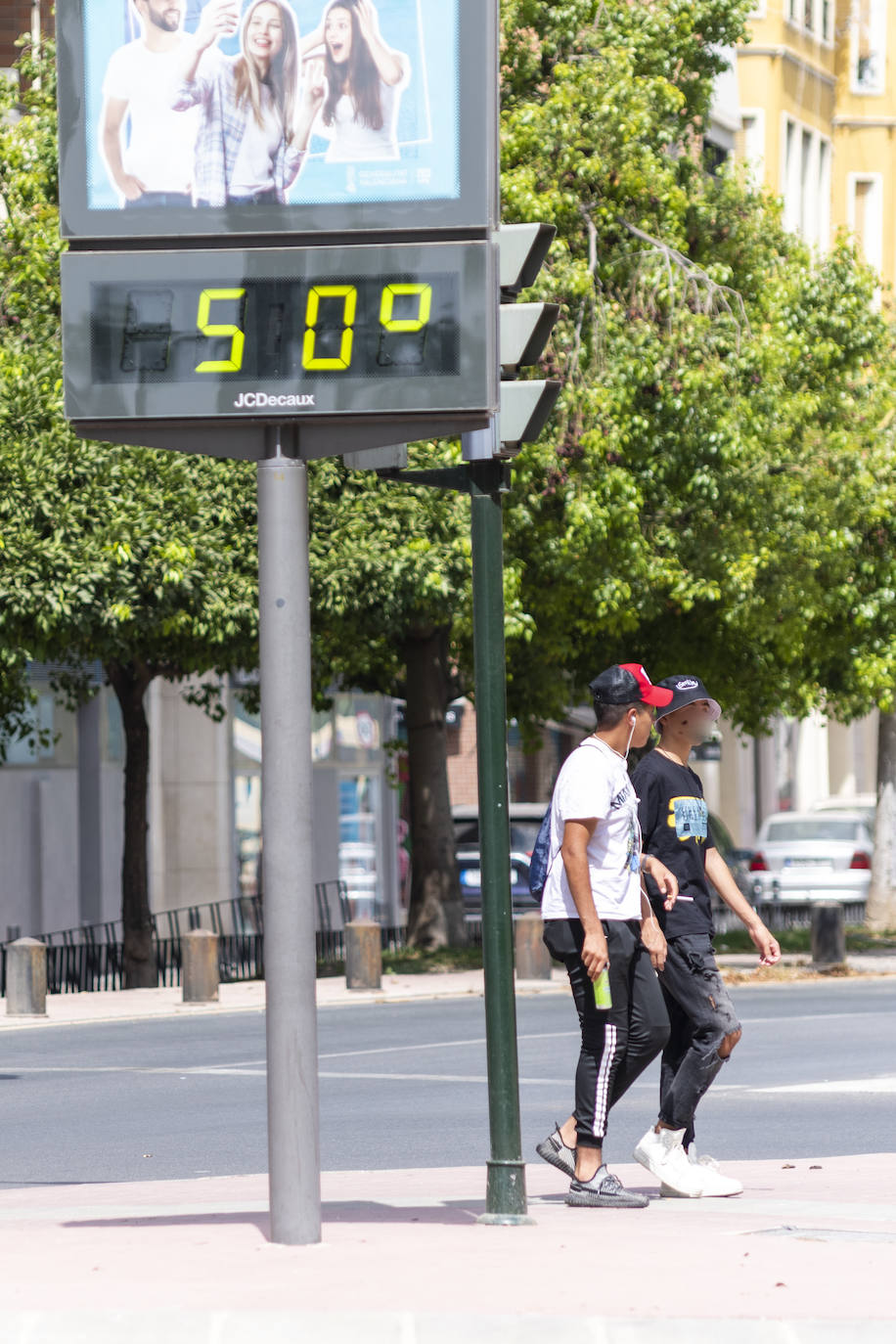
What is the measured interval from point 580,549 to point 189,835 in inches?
474

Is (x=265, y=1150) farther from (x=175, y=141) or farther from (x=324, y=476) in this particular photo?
(x=324, y=476)

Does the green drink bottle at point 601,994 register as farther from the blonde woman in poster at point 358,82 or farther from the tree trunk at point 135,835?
the tree trunk at point 135,835

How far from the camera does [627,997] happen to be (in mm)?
7977

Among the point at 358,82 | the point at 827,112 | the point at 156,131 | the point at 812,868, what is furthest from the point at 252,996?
the point at 827,112

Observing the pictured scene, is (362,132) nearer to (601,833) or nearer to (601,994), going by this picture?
(601,833)

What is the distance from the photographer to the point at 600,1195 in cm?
797

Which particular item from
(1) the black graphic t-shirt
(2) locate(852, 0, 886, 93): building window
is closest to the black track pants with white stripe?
(1) the black graphic t-shirt

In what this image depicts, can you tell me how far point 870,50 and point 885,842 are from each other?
25484 mm

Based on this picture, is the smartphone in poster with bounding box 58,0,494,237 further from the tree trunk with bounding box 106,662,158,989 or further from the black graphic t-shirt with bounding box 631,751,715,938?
the tree trunk with bounding box 106,662,158,989

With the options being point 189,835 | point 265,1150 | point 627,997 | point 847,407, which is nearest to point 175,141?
point 627,997

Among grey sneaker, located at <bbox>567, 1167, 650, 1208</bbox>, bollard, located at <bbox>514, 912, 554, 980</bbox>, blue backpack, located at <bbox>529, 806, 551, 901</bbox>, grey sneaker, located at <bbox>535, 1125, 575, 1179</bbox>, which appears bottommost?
bollard, located at <bbox>514, 912, 554, 980</bbox>

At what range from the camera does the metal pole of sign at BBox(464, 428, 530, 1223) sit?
Answer: 24.8 feet

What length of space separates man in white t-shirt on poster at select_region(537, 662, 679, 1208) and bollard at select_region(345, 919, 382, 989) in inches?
529

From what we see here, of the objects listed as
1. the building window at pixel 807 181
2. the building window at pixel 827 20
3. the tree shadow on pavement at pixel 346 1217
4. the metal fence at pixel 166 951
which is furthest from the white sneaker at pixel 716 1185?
the building window at pixel 827 20
